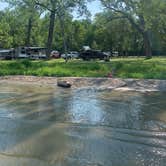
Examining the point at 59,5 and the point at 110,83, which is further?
the point at 59,5

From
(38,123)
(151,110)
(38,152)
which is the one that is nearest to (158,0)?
(151,110)

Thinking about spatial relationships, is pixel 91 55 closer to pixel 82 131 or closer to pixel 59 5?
pixel 59 5

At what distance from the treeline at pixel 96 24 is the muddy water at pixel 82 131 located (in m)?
23.4

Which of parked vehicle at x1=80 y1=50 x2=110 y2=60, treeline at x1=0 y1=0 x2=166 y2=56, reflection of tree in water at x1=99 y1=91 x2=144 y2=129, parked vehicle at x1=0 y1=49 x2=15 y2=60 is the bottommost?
parked vehicle at x1=0 y1=49 x2=15 y2=60

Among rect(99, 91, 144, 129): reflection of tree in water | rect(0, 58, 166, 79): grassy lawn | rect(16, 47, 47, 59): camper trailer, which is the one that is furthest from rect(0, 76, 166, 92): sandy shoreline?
rect(16, 47, 47, 59): camper trailer

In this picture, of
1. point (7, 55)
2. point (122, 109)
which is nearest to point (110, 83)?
point (122, 109)

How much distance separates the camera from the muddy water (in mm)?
7891

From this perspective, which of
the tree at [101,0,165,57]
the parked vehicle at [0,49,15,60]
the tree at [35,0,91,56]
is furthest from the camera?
the parked vehicle at [0,49,15,60]

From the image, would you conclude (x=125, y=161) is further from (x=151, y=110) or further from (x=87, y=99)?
(x=87, y=99)

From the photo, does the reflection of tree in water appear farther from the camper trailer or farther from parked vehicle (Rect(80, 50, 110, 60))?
the camper trailer

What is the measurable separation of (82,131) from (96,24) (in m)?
47.3

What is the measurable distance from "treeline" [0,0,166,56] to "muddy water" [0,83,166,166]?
23421mm

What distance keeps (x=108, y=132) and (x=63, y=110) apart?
3627mm

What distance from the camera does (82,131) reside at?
1016 cm
